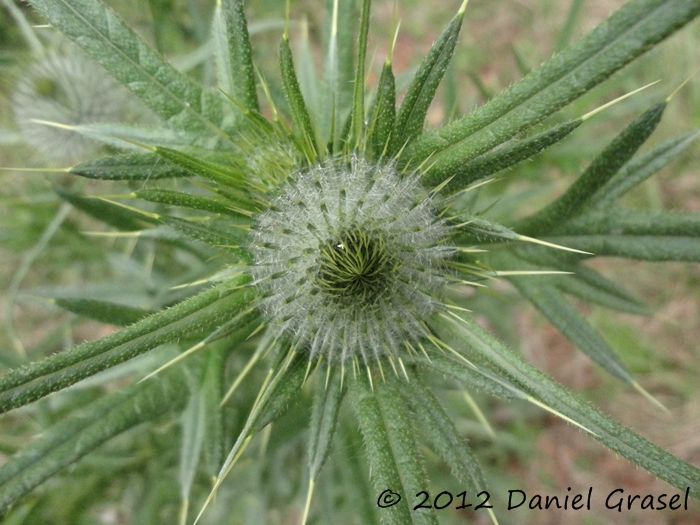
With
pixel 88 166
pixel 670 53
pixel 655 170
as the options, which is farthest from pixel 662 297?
pixel 88 166

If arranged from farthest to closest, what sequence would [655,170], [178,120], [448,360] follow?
[655,170], [178,120], [448,360]

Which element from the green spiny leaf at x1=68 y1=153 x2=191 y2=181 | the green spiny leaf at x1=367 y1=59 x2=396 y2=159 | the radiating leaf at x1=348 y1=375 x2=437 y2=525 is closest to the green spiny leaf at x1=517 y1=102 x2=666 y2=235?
the green spiny leaf at x1=367 y1=59 x2=396 y2=159

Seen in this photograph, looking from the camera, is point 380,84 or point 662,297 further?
point 662,297

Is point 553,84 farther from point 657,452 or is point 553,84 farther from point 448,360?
point 657,452

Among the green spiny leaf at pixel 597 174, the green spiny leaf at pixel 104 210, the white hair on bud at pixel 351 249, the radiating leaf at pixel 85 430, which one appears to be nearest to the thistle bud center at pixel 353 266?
the white hair on bud at pixel 351 249

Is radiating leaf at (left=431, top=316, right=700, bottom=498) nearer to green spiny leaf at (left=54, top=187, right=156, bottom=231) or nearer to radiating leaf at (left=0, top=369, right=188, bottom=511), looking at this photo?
radiating leaf at (left=0, top=369, right=188, bottom=511)

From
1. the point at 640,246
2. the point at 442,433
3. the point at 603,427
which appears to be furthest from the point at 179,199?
the point at 640,246

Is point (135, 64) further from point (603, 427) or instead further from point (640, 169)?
point (640, 169)

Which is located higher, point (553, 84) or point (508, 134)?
point (553, 84)

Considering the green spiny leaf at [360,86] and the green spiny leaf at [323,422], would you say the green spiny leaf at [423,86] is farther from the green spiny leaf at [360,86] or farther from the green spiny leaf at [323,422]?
the green spiny leaf at [323,422]
